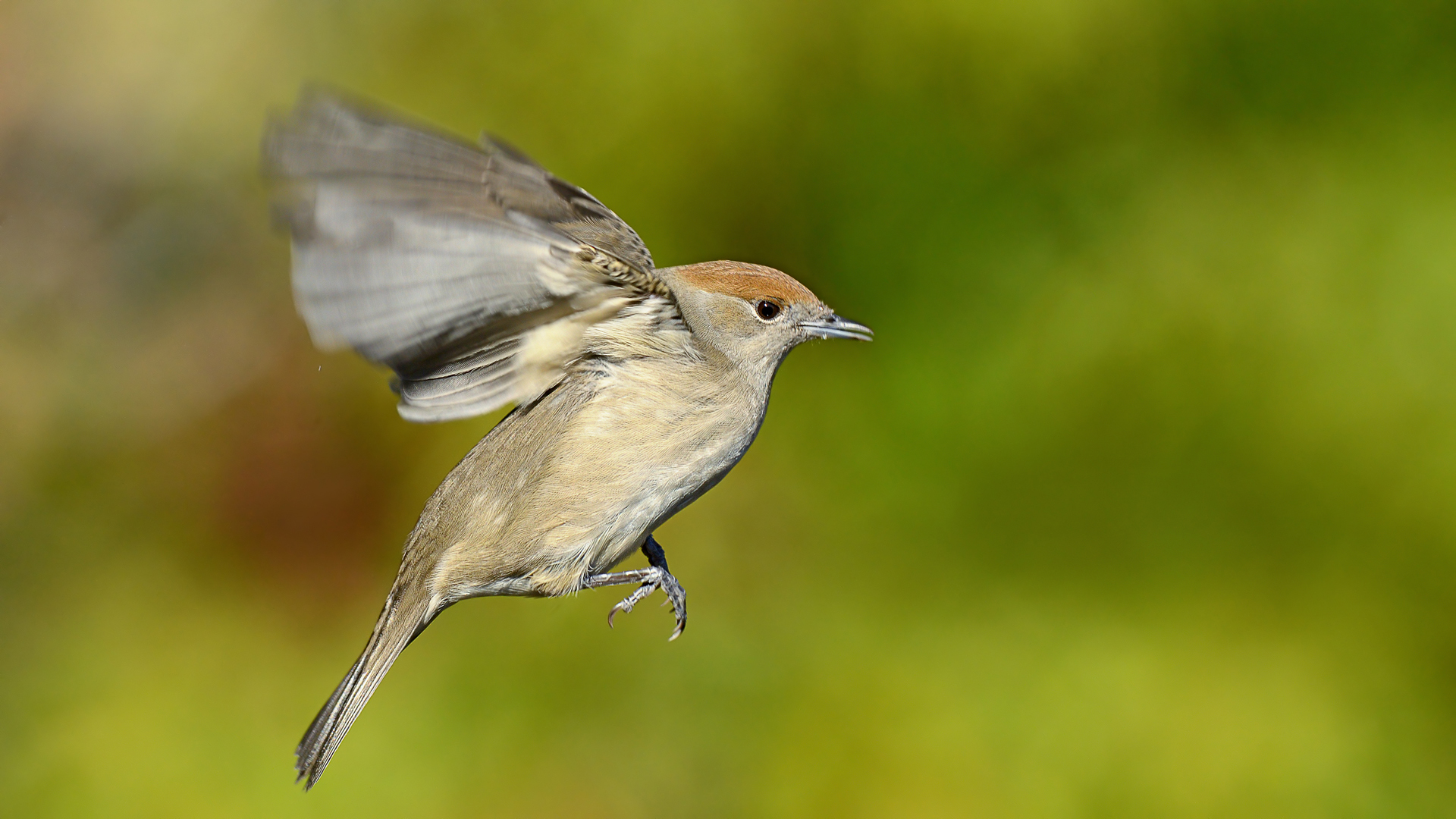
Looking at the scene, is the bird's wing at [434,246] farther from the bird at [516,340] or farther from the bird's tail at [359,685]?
the bird's tail at [359,685]

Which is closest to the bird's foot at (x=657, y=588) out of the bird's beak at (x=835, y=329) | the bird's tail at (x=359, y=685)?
the bird's tail at (x=359, y=685)

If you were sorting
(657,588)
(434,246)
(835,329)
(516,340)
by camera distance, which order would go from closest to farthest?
(434,246)
(516,340)
(657,588)
(835,329)

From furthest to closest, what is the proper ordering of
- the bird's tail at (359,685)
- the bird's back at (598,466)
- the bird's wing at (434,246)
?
the bird's tail at (359,685), the bird's back at (598,466), the bird's wing at (434,246)

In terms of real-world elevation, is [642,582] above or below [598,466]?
below

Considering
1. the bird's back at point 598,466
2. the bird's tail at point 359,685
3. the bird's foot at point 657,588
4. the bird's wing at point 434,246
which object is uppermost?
the bird's wing at point 434,246

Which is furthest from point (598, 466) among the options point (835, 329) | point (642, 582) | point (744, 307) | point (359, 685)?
point (359, 685)

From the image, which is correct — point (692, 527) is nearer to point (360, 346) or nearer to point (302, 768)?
point (302, 768)

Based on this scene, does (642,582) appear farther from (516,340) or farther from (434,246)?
(434,246)

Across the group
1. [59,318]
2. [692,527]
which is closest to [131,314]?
[59,318]

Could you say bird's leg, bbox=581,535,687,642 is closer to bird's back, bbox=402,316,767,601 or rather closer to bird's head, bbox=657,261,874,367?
bird's back, bbox=402,316,767,601
